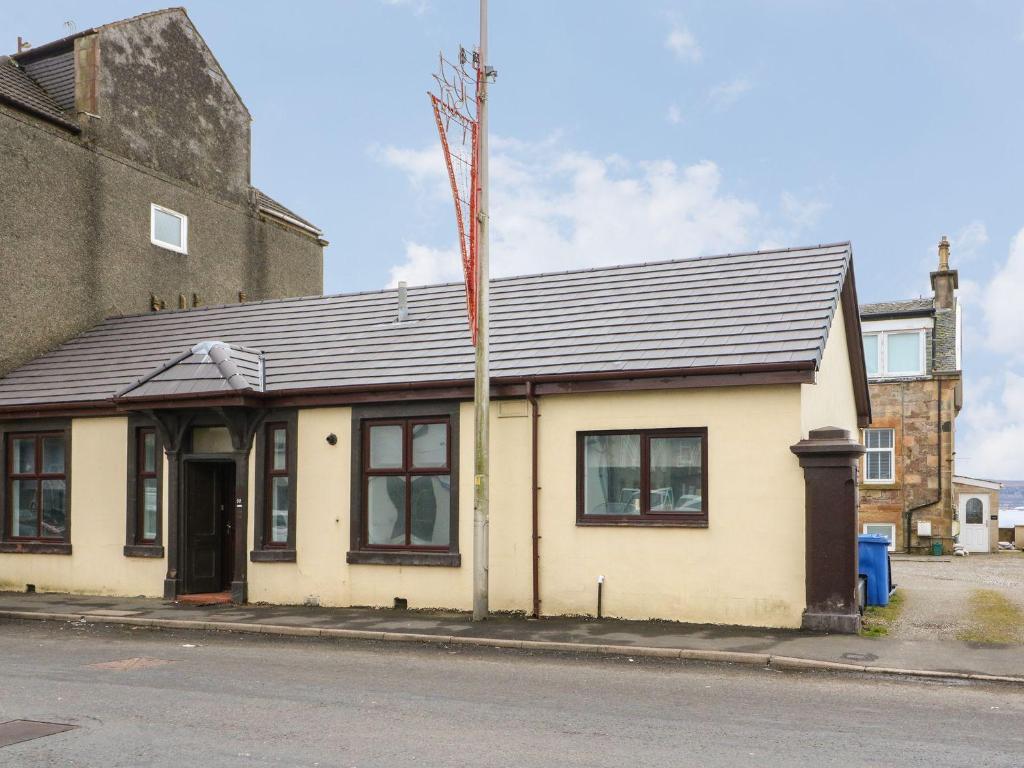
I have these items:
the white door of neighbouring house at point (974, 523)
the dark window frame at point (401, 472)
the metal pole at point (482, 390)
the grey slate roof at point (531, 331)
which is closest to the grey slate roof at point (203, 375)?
the grey slate roof at point (531, 331)

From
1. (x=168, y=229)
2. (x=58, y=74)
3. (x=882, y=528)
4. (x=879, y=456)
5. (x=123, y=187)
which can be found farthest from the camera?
(x=879, y=456)

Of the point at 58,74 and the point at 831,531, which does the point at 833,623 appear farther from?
the point at 58,74

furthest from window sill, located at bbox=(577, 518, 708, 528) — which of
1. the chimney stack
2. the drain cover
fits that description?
the chimney stack

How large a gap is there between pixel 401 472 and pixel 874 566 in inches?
286

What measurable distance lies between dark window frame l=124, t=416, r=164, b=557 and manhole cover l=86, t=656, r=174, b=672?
622 cm

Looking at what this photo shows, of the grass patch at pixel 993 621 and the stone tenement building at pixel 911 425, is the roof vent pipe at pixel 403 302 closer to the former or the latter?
the grass patch at pixel 993 621

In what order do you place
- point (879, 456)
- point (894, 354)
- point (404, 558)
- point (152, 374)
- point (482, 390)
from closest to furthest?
point (482, 390) < point (404, 558) < point (152, 374) < point (894, 354) < point (879, 456)

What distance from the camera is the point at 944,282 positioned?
3375cm

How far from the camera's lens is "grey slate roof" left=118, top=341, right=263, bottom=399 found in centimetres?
1614

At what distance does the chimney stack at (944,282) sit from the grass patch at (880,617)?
756 inches

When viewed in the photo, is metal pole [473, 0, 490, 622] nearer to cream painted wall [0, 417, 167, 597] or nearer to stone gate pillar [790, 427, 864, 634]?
stone gate pillar [790, 427, 864, 634]

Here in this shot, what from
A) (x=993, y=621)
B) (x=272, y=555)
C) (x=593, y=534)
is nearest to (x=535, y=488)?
(x=593, y=534)

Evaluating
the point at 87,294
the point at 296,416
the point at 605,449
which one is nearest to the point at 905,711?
the point at 605,449

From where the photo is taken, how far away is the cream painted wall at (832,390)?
13.7 metres
